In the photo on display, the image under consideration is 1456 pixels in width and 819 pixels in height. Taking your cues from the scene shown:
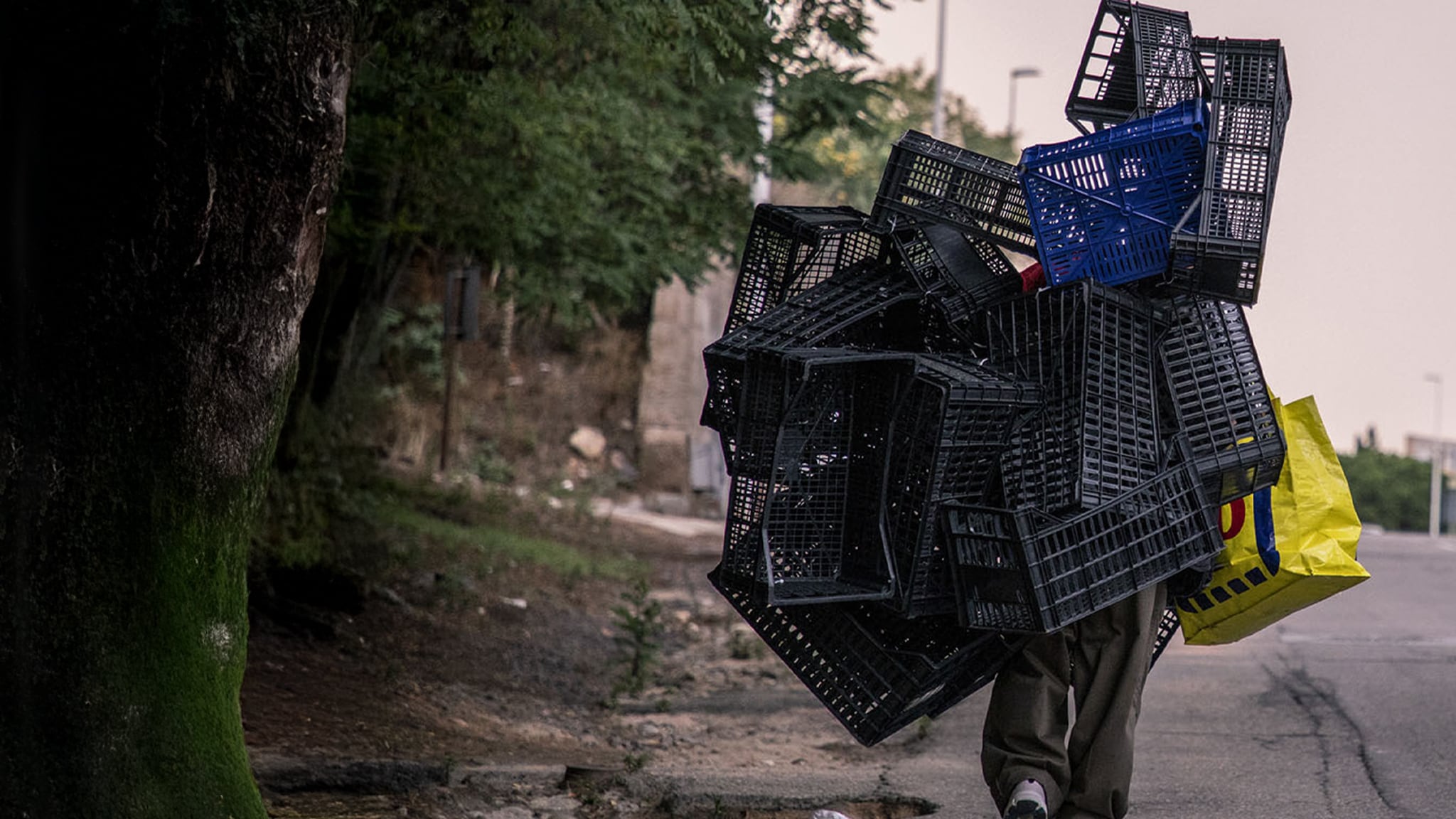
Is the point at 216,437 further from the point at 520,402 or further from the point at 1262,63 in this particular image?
the point at 520,402

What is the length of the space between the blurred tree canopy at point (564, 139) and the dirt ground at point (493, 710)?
7.01 ft

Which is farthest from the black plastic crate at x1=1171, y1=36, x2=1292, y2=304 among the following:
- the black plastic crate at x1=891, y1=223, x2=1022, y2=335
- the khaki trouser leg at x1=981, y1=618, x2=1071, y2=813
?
the khaki trouser leg at x1=981, y1=618, x2=1071, y2=813

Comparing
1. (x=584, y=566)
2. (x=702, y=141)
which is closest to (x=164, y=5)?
(x=702, y=141)

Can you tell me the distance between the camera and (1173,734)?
7445 mm

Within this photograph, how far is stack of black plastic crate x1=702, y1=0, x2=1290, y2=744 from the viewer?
13.2ft

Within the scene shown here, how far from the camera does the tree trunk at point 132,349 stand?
3.95 m

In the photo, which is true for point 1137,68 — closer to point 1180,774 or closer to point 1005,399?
point 1005,399

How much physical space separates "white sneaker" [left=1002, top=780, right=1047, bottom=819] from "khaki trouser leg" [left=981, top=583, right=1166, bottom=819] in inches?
1.5

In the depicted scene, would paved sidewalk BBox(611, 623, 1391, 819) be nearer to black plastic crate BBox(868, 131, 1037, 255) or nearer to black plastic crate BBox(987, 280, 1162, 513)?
black plastic crate BBox(987, 280, 1162, 513)

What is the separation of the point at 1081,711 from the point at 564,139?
560 centimetres

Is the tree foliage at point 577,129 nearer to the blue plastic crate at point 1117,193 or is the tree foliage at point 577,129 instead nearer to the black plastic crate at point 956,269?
the black plastic crate at point 956,269

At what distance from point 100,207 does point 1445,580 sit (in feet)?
50.2

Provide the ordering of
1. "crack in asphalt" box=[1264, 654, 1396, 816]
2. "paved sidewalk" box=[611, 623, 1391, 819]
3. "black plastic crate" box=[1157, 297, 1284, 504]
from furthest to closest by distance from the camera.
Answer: "crack in asphalt" box=[1264, 654, 1396, 816], "paved sidewalk" box=[611, 623, 1391, 819], "black plastic crate" box=[1157, 297, 1284, 504]

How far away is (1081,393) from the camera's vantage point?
13.3 feet
